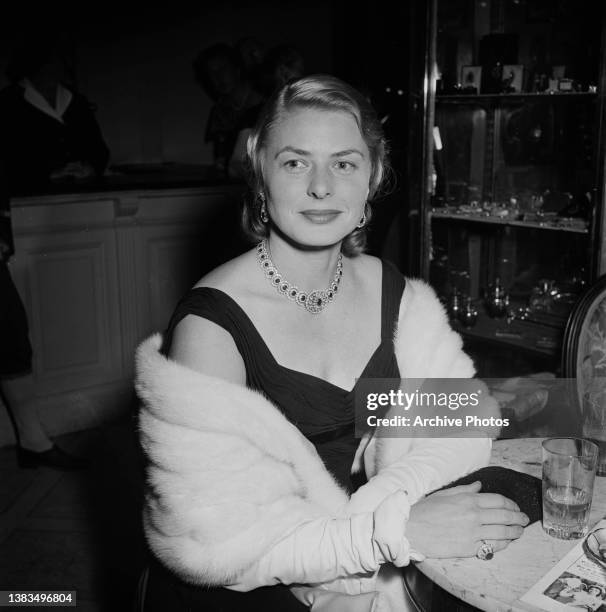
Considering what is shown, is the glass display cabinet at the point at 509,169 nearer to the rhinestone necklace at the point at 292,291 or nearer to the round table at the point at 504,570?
the rhinestone necklace at the point at 292,291

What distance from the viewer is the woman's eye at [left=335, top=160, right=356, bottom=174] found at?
1422 mm

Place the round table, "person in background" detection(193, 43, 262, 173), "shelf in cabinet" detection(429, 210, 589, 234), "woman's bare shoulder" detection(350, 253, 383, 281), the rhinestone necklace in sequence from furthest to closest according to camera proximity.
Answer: "person in background" detection(193, 43, 262, 173), "shelf in cabinet" detection(429, 210, 589, 234), "woman's bare shoulder" detection(350, 253, 383, 281), the rhinestone necklace, the round table

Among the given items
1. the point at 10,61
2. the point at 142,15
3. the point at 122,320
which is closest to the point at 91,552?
the point at 122,320

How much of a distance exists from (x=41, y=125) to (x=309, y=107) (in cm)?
271

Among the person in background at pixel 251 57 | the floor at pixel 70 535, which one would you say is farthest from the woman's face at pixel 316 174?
the person in background at pixel 251 57

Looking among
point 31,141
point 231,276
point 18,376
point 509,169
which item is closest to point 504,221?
point 509,169

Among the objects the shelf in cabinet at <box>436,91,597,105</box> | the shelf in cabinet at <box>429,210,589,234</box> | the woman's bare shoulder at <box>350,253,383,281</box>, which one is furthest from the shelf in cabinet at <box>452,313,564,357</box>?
the woman's bare shoulder at <box>350,253,383,281</box>

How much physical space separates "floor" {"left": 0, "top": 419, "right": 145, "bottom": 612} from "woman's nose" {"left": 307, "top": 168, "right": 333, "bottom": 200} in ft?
1.91

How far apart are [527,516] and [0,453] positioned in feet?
8.83

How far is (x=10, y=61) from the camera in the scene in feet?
13.7

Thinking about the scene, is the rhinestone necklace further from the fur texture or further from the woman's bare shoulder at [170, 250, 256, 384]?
the fur texture

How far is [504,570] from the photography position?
3.14 feet

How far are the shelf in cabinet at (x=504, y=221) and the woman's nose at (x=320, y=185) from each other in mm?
1506

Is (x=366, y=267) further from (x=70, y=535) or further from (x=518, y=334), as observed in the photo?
(x=70, y=535)
